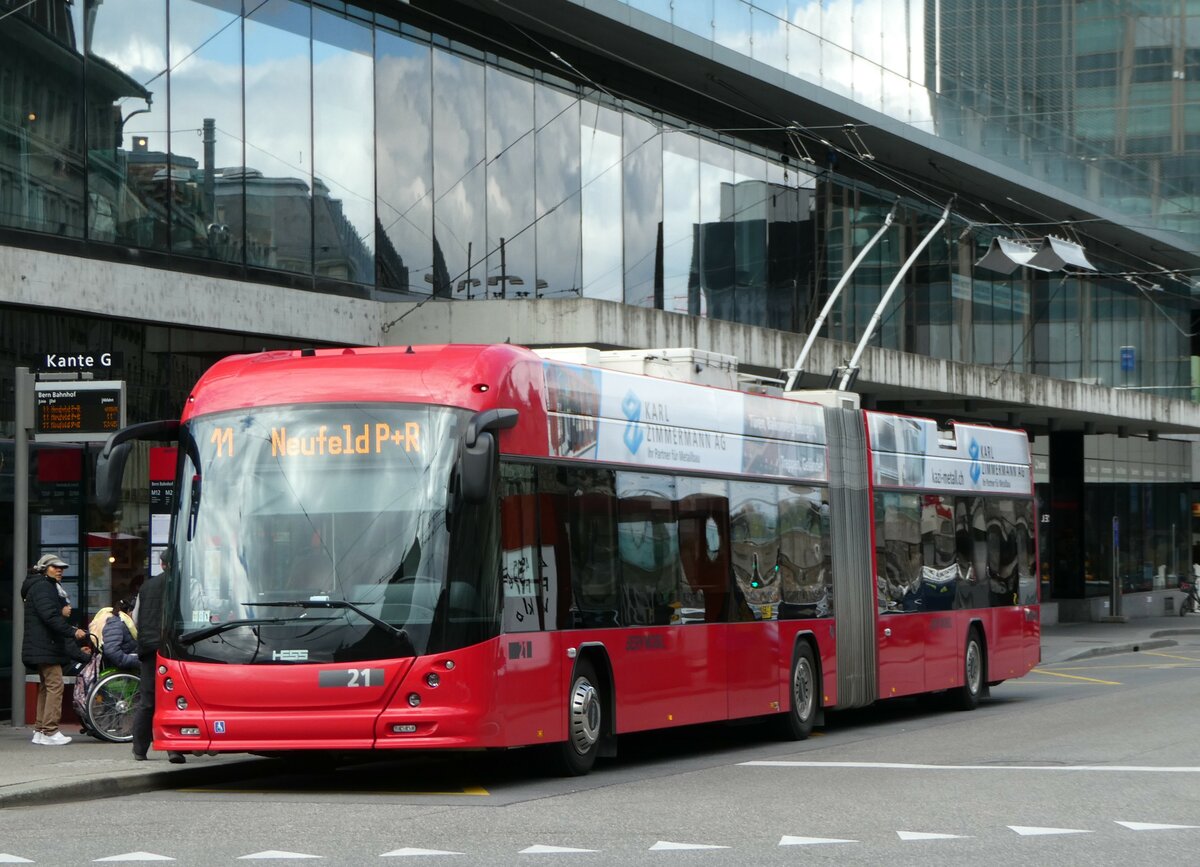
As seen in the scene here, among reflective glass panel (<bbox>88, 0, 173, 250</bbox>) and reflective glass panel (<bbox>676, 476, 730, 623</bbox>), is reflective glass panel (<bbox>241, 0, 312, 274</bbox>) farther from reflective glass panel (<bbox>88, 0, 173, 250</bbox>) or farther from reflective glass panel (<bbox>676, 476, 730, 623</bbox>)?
reflective glass panel (<bbox>676, 476, 730, 623</bbox>)

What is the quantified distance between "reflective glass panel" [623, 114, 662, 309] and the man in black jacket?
1537cm

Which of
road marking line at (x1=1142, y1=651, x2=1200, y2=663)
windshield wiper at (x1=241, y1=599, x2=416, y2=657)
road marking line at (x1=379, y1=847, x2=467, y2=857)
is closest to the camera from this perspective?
road marking line at (x1=379, y1=847, x2=467, y2=857)

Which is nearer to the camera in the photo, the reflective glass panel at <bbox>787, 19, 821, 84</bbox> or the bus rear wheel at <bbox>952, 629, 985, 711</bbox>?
the bus rear wheel at <bbox>952, 629, 985, 711</bbox>

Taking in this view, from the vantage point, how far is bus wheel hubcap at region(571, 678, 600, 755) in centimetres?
1423

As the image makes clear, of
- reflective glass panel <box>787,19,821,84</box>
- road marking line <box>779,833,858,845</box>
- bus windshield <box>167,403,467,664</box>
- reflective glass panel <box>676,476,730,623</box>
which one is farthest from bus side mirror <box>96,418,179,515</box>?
reflective glass panel <box>787,19,821,84</box>

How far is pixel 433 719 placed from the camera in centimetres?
1264

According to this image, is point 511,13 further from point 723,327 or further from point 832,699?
point 832,699

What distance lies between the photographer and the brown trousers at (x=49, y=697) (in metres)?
16.5

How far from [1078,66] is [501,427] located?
4083 centimetres

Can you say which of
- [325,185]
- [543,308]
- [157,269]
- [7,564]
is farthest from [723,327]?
[7,564]

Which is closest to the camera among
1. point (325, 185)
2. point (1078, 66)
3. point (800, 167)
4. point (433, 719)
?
point (433, 719)

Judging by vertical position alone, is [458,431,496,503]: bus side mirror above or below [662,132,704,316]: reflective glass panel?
below

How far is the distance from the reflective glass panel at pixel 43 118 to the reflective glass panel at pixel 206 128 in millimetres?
1197

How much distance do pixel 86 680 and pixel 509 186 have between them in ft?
39.4
